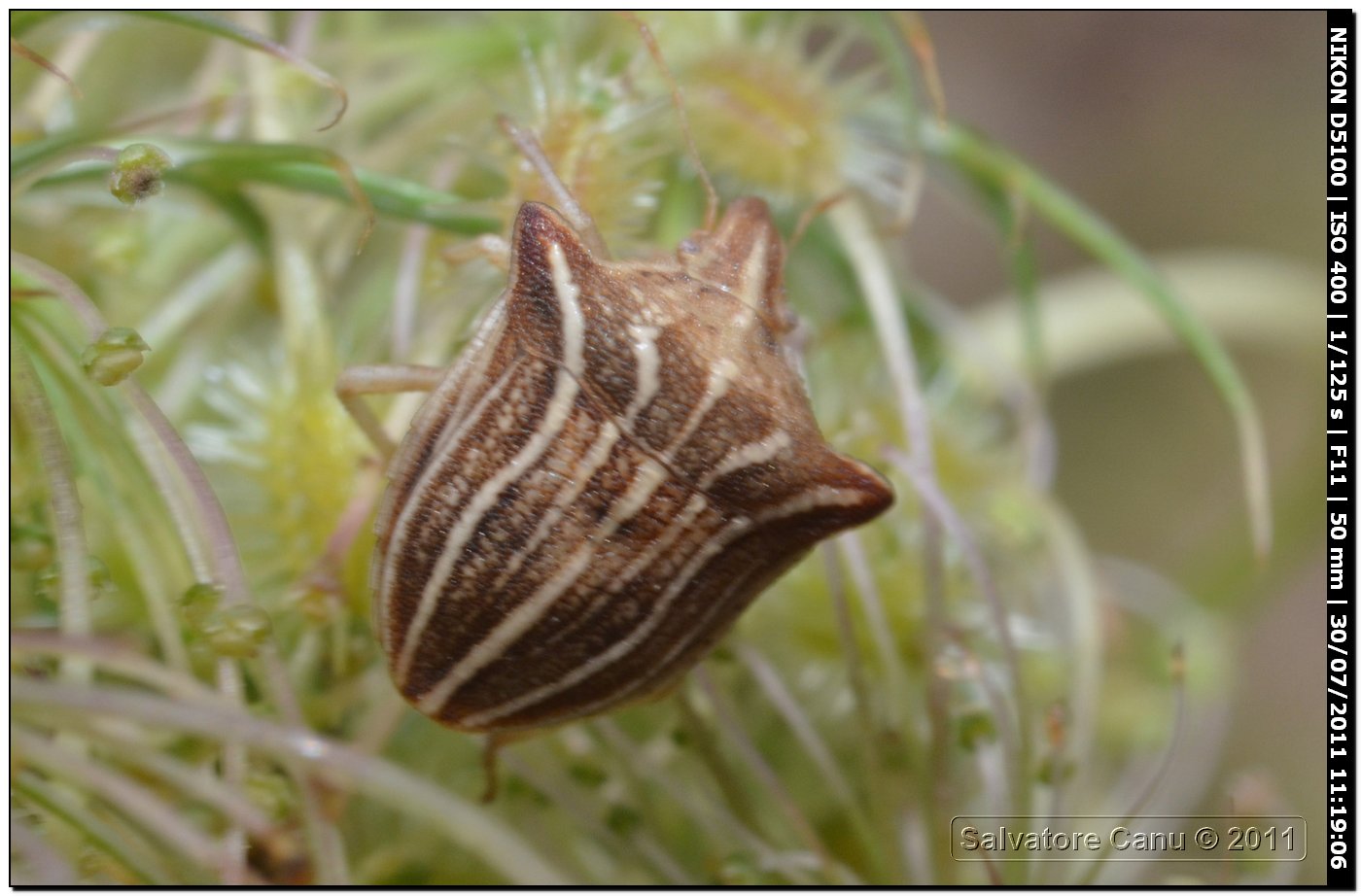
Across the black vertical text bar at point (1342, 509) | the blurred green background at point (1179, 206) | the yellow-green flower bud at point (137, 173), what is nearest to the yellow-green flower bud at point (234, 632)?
the yellow-green flower bud at point (137, 173)

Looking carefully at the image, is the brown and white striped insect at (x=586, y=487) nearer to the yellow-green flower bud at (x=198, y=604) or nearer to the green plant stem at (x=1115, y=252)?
the yellow-green flower bud at (x=198, y=604)

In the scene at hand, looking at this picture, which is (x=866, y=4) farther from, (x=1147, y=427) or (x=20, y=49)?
(x=1147, y=427)

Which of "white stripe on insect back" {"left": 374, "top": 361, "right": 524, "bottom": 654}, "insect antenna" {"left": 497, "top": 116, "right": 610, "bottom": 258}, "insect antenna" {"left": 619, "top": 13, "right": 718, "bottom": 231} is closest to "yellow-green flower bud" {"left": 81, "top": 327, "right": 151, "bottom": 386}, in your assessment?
"white stripe on insect back" {"left": 374, "top": 361, "right": 524, "bottom": 654}

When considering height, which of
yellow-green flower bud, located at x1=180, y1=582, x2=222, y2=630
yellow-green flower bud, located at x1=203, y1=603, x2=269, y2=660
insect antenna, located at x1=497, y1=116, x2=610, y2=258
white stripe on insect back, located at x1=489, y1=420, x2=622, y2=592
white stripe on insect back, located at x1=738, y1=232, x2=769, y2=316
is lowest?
yellow-green flower bud, located at x1=203, y1=603, x2=269, y2=660

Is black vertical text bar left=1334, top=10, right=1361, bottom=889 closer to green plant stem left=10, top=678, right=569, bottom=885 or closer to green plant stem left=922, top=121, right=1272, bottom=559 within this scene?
green plant stem left=922, top=121, right=1272, bottom=559

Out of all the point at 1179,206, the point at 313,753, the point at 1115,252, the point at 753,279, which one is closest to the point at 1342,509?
the point at 1115,252

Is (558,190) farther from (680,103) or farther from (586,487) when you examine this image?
(586,487)

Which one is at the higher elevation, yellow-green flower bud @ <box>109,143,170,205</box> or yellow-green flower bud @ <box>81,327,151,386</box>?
yellow-green flower bud @ <box>109,143,170,205</box>

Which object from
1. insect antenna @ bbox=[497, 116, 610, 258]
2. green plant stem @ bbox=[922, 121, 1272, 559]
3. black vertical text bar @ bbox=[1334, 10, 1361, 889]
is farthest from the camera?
black vertical text bar @ bbox=[1334, 10, 1361, 889]
